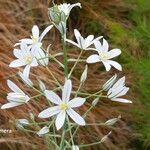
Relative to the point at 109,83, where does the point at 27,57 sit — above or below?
above

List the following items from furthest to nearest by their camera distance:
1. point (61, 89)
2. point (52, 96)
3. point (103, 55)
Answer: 1. point (103, 55)
2. point (61, 89)
3. point (52, 96)

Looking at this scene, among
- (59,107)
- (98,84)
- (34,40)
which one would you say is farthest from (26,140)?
(59,107)

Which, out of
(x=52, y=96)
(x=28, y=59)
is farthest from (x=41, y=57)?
(x=52, y=96)

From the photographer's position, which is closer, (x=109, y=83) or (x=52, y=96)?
(x=52, y=96)

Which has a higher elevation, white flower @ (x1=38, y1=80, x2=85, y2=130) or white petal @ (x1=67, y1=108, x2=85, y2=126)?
white flower @ (x1=38, y1=80, x2=85, y2=130)

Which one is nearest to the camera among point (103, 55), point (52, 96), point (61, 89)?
point (52, 96)

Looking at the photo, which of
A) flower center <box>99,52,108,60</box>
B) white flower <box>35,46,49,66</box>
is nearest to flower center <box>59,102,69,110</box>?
white flower <box>35,46,49,66</box>

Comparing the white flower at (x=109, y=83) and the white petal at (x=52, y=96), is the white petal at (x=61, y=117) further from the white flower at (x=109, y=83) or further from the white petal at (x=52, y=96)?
the white flower at (x=109, y=83)

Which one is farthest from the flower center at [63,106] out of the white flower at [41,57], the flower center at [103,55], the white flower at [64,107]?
the flower center at [103,55]

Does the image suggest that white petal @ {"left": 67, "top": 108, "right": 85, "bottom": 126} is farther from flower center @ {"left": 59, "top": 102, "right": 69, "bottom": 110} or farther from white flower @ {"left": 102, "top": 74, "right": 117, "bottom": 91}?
white flower @ {"left": 102, "top": 74, "right": 117, "bottom": 91}

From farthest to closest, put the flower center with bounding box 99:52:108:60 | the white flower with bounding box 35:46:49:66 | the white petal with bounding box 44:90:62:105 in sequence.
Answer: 1. the flower center with bounding box 99:52:108:60
2. the white flower with bounding box 35:46:49:66
3. the white petal with bounding box 44:90:62:105

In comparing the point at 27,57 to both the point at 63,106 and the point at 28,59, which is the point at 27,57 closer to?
the point at 28,59
